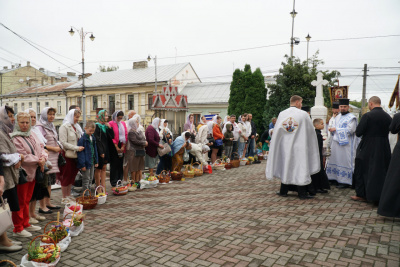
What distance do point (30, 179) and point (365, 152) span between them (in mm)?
5807

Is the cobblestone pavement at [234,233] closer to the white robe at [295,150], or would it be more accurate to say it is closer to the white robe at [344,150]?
the white robe at [295,150]

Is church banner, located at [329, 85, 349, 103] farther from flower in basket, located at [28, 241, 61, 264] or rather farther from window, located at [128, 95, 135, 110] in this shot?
window, located at [128, 95, 135, 110]

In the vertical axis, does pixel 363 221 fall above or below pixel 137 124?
below

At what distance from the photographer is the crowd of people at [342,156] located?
5.47 m

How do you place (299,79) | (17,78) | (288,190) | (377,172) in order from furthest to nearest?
(17,78)
(299,79)
(288,190)
(377,172)

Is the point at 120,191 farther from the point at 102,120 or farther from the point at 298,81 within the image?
the point at 298,81

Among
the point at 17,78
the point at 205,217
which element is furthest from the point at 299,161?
the point at 17,78

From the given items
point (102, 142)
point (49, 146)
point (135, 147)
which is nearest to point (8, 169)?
point (49, 146)

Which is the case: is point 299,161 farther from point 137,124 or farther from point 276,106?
point 276,106

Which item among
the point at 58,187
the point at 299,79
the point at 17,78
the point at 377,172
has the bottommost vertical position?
the point at 58,187

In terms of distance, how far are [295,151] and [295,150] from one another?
2 centimetres

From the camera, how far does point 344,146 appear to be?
723 cm

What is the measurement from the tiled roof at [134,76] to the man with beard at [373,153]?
26.4 meters

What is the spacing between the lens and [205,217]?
510cm
